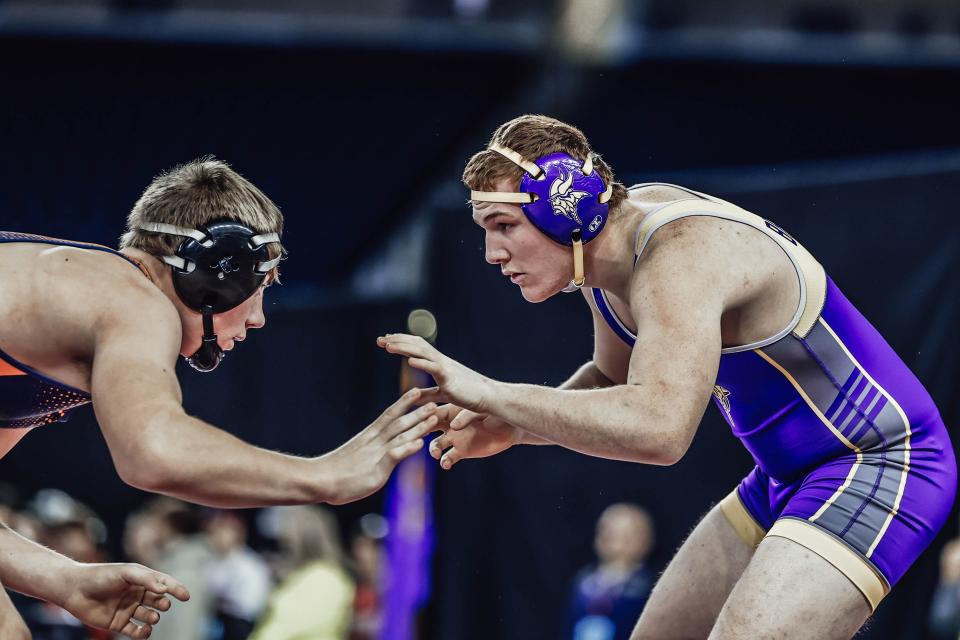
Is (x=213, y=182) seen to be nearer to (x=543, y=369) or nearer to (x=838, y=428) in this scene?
(x=838, y=428)

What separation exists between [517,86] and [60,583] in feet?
31.8

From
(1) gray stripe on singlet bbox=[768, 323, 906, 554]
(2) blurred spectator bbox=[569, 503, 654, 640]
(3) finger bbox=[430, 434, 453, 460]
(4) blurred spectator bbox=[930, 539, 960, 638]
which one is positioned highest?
(3) finger bbox=[430, 434, 453, 460]

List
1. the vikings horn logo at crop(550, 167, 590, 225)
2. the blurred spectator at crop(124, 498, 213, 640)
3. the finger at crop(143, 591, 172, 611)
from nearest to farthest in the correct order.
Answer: the finger at crop(143, 591, 172, 611) < the vikings horn logo at crop(550, 167, 590, 225) < the blurred spectator at crop(124, 498, 213, 640)

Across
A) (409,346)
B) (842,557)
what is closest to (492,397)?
(409,346)

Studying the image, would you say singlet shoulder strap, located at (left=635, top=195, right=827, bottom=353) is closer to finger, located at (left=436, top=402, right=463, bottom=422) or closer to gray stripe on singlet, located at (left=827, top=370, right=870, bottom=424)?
Result: gray stripe on singlet, located at (left=827, top=370, right=870, bottom=424)

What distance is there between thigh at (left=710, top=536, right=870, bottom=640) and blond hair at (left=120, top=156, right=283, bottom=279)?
163cm

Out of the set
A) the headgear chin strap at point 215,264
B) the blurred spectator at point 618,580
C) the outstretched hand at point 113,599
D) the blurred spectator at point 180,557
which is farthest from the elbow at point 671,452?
the blurred spectator at point 180,557

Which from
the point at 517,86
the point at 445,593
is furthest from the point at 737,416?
the point at 517,86

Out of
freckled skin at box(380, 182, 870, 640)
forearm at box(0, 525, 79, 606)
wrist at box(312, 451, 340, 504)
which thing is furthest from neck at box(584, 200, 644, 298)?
forearm at box(0, 525, 79, 606)

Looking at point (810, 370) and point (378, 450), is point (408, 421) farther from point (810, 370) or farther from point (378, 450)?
point (810, 370)

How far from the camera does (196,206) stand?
3309 millimetres

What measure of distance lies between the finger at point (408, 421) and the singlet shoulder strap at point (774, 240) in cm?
79

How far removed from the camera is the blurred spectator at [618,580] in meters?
6.45

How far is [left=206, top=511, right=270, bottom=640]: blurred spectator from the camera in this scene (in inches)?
358
